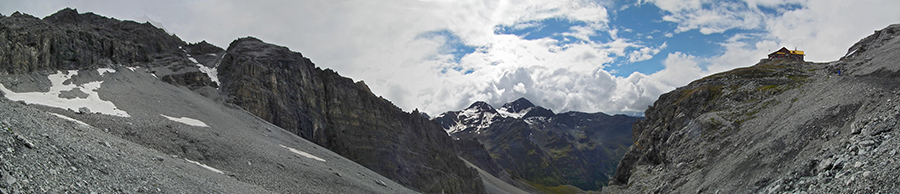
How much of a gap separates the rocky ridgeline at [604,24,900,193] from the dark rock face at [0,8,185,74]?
252 feet

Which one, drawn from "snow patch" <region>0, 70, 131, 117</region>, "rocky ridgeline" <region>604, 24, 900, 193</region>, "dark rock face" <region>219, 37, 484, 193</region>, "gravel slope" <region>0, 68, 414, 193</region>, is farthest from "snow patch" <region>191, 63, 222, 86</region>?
"rocky ridgeline" <region>604, 24, 900, 193</region>

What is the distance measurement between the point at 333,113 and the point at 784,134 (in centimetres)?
9388

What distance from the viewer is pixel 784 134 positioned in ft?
119

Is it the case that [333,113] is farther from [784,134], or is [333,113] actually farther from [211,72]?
[784,134]

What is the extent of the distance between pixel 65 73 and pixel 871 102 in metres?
89.2

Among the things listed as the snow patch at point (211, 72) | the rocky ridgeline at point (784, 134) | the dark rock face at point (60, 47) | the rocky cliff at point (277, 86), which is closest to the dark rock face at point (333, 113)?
the rocky cliff at point (277, 86)

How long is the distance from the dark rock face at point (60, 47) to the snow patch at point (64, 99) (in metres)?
3.94

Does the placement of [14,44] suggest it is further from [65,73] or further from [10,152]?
[10,152]

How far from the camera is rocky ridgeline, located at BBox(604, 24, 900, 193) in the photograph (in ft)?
77.5

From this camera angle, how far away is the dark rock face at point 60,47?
50.4 metres

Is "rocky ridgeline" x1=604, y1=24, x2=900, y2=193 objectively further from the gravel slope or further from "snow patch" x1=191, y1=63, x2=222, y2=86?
"snow patch" x1=191, y1=63, x2=222, y2=86

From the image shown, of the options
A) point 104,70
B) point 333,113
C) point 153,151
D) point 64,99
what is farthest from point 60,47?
point 333,113

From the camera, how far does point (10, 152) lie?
17250 mm

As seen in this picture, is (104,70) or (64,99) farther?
(104,70)
